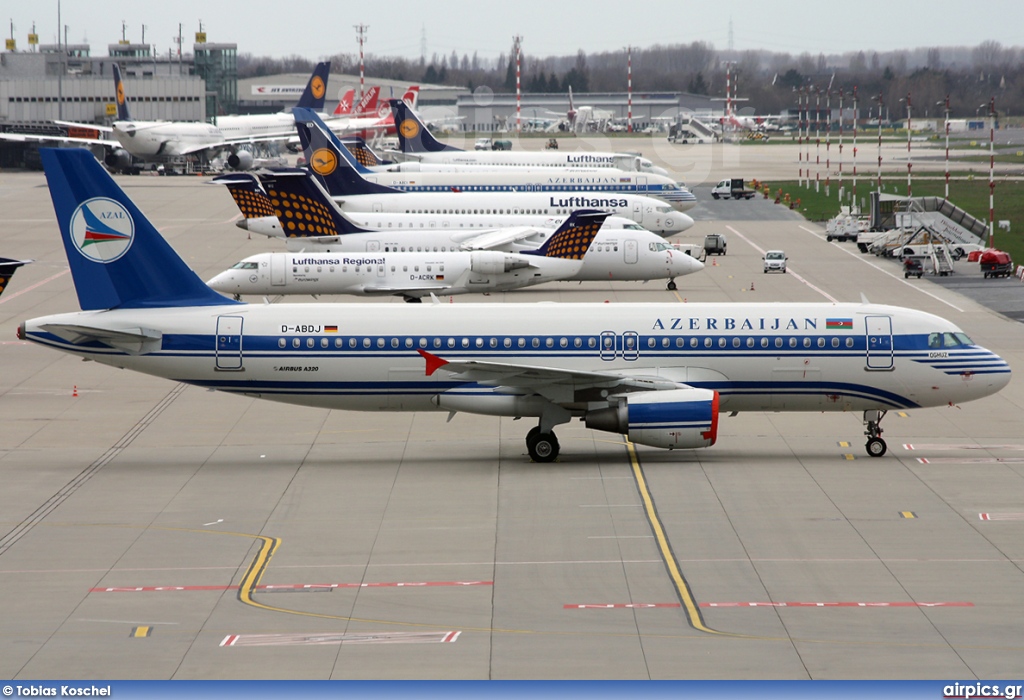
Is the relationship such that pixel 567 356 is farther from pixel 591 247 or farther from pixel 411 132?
pixel 411 132

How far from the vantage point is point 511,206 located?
77.6m

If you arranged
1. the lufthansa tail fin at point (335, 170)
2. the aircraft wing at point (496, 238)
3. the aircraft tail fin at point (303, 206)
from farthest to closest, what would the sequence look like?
the lufthansa tail fin at point (335, 170) → the aircraft wing at point (496, 238) → the aircraft tail fin at point (303, 206)

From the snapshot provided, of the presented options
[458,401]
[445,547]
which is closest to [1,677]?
[445,547]

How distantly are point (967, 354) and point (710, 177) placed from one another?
12129cm

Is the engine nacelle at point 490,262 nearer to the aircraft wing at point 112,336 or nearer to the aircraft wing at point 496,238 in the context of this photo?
the aircraft wing at point 496,238

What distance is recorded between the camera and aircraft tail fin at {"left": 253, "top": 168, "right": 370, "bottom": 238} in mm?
63750

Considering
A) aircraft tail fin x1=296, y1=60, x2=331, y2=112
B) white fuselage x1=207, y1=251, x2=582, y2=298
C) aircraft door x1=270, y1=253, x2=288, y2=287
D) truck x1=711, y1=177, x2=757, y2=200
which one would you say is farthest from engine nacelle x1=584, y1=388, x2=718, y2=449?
aircraft tail fin x1=296, y1=60, x2=331, y2=112

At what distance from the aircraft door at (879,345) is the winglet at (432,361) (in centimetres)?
1157

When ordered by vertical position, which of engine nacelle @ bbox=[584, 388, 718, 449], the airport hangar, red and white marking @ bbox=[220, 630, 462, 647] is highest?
engine nacelle @ bbox=[584, 388, 718, 449]

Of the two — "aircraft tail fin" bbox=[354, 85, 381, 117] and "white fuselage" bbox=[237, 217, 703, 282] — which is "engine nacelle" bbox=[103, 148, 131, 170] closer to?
"aircraft tail fin" bbox=[354, 85, 381, 117]

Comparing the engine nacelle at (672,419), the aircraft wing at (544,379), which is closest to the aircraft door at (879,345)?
the engine nacelle at (672,419)

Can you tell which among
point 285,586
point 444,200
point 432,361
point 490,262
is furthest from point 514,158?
point 285,586

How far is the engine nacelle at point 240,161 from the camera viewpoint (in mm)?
150837

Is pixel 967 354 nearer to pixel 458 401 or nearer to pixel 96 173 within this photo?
pixel 458 401
